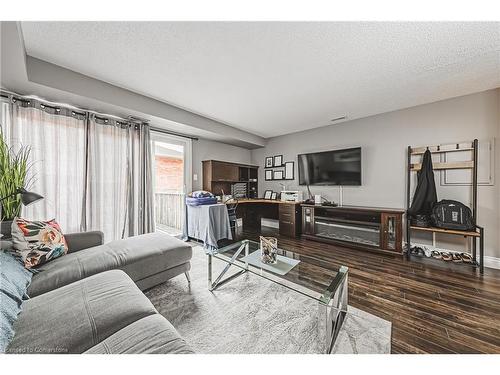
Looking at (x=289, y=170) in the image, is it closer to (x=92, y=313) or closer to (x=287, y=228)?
(x=287, y=228)

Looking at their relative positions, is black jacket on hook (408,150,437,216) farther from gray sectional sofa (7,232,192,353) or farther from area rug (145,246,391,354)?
gray sectional sofa (7,232,192,353)

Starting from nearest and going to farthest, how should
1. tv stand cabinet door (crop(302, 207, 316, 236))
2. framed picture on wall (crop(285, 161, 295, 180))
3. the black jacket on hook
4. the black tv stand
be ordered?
1. the black jacket on hook
2. the black tv stand
3. tv stand cabinet door (crop(302, 207, 316, 236))
4. framed picture on wall (crop(285, 161, 295, 180))

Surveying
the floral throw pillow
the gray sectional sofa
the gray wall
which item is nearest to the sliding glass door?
the floral throw pillow

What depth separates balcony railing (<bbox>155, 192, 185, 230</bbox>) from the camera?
377 centimetres

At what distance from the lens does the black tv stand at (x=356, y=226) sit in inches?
110

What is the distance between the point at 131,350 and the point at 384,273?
2.54 meters

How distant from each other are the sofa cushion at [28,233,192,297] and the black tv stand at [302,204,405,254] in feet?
8.09

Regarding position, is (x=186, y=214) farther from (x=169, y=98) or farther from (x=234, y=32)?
Result: (x=234, y=32)

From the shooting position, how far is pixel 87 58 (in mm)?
1750

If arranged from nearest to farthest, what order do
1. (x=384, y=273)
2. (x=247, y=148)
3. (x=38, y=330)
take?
(x=38, y=330) < (x=384, y=273) < (x=247, y=148)

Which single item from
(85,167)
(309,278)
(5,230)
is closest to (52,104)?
(85,167)

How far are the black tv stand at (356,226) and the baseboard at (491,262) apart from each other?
35.9 inches
